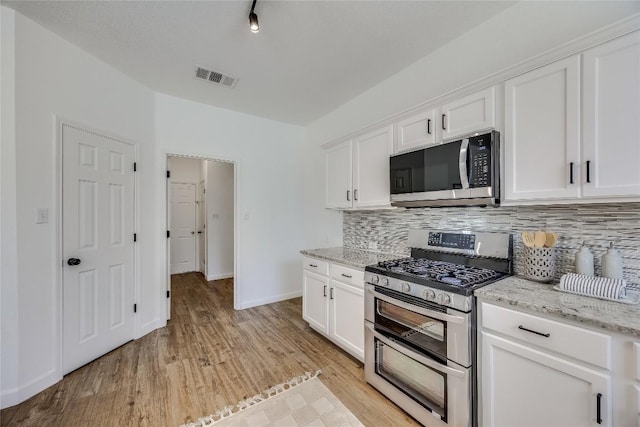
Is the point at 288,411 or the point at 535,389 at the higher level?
the point at 535,389

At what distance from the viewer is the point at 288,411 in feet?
5.96

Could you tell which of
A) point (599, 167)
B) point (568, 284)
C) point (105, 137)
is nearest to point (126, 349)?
point (105, 137)

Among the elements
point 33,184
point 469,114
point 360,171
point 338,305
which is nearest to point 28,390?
Answer: point 33,184

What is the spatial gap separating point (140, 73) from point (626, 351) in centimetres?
398

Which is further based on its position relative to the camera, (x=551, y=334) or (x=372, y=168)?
(x=372, y=168)

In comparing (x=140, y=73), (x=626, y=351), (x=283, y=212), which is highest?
(x=140, y=73)

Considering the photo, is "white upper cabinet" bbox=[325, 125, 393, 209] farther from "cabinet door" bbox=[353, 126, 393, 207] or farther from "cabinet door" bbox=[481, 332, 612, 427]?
"cabinet door" bbox=[481, 332, 612, 427]

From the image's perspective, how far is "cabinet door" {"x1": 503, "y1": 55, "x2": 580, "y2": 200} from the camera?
1.37 meters

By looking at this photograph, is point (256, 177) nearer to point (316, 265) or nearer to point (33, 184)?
point (316, 265)

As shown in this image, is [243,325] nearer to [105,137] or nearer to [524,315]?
[105,137]

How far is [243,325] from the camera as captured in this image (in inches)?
126

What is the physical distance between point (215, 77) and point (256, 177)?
142 cm

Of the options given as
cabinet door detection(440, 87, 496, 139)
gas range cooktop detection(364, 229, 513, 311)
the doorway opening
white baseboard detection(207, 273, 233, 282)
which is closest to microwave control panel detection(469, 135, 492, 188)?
cabinet door detection(440, 87, 496, 139)

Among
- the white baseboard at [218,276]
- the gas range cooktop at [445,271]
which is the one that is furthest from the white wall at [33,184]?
the white baseboard at [218,276]
